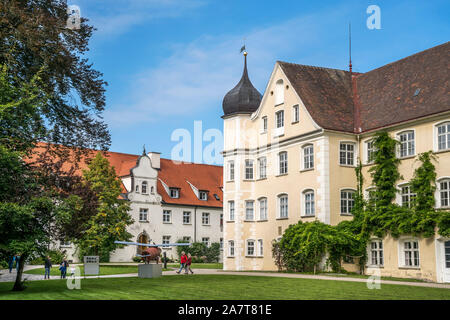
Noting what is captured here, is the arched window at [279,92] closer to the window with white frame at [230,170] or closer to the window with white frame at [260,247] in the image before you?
the window with white frame at [230,170]

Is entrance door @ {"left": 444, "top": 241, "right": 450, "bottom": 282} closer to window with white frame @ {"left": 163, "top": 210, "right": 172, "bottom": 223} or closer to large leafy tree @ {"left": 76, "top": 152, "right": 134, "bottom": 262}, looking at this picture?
large leafy tree @ {"left": 76, "top": 152, "right": 134, "bottom": 262}

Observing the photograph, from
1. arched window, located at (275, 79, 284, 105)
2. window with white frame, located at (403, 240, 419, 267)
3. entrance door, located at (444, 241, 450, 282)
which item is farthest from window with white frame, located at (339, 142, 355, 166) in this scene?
entrance door, located at (444, 241, 450, 282)

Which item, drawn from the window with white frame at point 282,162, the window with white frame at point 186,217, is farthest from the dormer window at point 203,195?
the window with white frame at point 282,162

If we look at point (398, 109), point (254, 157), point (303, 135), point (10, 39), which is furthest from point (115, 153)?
point (10, 39)

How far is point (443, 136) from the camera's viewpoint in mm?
28000

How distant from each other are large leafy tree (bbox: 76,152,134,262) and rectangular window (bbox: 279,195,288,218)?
14558mm

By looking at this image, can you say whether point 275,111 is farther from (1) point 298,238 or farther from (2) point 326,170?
(1) point 298,238

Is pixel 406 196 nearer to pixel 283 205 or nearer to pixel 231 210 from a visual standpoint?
pixel 283 205

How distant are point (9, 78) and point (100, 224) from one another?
88.6ft

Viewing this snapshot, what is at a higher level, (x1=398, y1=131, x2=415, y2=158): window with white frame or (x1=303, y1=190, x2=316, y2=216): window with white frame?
(x1=398, y1=131, x2=415, y2=158): window with white frame

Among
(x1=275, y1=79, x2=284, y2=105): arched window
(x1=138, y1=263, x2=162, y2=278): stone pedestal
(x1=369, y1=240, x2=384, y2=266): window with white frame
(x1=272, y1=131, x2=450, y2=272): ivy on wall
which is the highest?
(x1=275, y1=79, x2=284, y2=105): arched window

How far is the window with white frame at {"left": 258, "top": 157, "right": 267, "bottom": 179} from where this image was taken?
3944 centimetres

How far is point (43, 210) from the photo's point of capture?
18.7 metres

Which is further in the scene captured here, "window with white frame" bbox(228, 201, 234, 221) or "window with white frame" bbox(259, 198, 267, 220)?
"window with white frame" bbox(228, 201, 234, 221)
